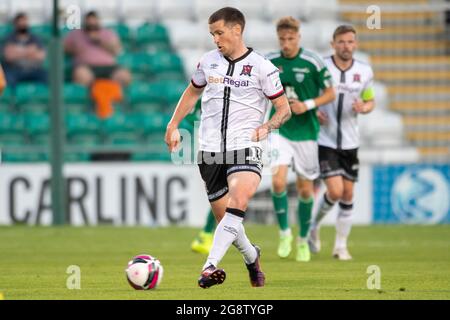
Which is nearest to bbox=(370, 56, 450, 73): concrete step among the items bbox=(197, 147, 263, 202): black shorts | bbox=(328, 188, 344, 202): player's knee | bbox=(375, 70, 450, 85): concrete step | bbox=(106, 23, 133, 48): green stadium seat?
bbox=(375, 70, 450, 85): concrete step

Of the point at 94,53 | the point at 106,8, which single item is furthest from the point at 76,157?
the point at 106,8

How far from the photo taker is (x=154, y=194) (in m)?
20.0

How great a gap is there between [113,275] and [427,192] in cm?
926

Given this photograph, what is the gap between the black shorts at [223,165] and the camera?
1023 centimetres

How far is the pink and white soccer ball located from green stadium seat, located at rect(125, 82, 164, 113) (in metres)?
12.3

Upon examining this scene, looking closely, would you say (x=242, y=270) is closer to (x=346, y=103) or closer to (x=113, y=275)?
(x=113, y=275)

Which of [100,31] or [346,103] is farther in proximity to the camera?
[100,31]

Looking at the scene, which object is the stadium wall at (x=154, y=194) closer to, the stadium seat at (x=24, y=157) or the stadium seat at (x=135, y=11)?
the stadium seat at (x=24, y=157)

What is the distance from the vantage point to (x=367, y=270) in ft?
40.3

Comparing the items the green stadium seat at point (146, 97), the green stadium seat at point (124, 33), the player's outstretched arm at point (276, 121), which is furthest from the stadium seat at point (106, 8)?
Answer: the player's outstretched arm at point (276, 121)

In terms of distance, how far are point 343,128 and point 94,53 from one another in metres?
8.44

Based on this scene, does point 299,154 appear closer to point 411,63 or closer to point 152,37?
point 411,63

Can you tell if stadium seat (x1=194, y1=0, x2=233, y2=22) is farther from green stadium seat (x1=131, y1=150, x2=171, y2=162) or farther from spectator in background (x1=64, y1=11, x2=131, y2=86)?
green stadium seat (x1=131, y1=150, x2=171, y2=162)
